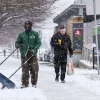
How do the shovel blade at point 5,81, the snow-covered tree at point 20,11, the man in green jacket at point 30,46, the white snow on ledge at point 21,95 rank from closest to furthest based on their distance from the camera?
the white snow on ledge at point 21,95 → the shovel blade at point 5,81 → the man in green jacket at point 30,46 → the snow-covered tree at point 20,11

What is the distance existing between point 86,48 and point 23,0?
550 cm

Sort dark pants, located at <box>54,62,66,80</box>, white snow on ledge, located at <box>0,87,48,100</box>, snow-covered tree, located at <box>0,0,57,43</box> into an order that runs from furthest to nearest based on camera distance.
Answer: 1. snow-covered tree, located at <box>0,0,57,43</box>
2. dark pants, located at <box>54,62,66,80</box>
3. white snow on ledge, located at <box>0,87,48,100</box>

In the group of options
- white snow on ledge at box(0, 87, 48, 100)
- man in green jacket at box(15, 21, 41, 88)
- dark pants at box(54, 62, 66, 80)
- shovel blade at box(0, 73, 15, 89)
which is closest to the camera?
white snow on ledge at box(0, 87, 48, 100)

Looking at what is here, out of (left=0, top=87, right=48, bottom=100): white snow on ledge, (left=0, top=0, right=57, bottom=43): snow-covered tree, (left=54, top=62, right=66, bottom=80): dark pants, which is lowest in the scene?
(left=0, top=87, right=48, bottom=100): white snow on ledge

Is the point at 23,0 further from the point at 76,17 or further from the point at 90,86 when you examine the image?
the point at 90,86

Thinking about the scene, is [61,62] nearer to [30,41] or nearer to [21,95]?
[30,41]

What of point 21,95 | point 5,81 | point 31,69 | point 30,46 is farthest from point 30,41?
point 21,95

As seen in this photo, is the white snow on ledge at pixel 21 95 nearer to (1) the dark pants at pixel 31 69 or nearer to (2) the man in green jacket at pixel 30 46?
(1) the dark pants at pixel 31 69

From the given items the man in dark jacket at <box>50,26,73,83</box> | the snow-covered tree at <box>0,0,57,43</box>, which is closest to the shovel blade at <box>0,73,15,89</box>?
the man in dark jacket at <box>50,26,73,83</box>

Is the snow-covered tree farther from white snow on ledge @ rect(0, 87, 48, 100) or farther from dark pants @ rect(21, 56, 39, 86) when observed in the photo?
white snow on ledge @ rect(0, 87, 48, 100)

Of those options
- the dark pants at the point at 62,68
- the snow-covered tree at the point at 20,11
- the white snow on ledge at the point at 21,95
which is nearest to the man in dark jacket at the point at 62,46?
the dark pants at the point at 62,68

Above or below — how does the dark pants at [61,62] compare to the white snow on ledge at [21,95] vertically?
above

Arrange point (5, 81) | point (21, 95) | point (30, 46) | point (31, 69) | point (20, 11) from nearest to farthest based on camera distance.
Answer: point (21, 95) < point (5, 81) < point (30, 46) < point (31, 69) < point (20, 11)

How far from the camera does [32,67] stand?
35.0 ft
